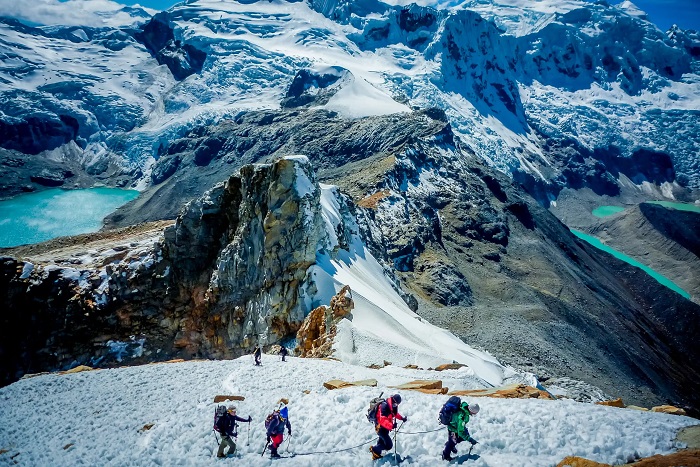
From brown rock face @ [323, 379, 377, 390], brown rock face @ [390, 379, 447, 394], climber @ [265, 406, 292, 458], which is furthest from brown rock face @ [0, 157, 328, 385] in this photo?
climber @ [265, 406, 292, 458]

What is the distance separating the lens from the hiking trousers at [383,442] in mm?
12533

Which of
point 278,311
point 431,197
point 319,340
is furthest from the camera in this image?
point 431,197

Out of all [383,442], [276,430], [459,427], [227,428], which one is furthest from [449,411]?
[227,428]

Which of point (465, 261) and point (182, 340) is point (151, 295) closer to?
point (182, 340)

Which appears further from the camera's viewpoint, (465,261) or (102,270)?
(465,261)

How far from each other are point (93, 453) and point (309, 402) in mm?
7426

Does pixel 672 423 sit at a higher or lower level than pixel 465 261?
higher

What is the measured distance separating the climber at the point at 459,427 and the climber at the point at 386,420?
1.42 meters

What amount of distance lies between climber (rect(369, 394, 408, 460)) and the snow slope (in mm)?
531

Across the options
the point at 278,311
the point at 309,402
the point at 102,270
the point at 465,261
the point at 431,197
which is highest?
the point at 309,402

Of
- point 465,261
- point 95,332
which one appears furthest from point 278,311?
point 465,261

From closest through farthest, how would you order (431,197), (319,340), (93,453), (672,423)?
(672,423), (93,453), (319,340), (431,197)

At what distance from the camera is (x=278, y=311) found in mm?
34438

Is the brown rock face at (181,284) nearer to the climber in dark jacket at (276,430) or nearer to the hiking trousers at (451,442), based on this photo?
the climber in dark jacket at (276,430)
